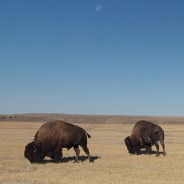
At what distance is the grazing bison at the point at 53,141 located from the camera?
1969 centimetres

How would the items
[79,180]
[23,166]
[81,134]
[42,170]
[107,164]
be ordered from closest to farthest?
1. [79,180]
2. [42,170]
3. [23,166]
4. [107,164]
5. [81,134]

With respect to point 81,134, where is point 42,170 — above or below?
below

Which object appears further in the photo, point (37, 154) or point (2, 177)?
point (37, 154)

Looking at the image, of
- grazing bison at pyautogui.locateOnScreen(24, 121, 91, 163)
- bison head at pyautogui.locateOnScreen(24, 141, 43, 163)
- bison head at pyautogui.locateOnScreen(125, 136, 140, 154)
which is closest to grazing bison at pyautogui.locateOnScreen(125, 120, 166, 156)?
bison head at pyautogui.locateOnScreen(125, 136, 140, 154)

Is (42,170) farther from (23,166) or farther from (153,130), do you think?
(153,130)

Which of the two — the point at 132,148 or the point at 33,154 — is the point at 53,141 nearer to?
the point at 33,154

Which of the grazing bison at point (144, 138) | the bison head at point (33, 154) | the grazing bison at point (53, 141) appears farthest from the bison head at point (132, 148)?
the bison head at point (33, 154)

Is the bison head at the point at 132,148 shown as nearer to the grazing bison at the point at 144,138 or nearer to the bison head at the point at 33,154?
the grazing bison at the point at 144,138

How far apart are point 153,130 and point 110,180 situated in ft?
37.1

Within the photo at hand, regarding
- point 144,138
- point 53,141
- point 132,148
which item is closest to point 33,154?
point 53,141

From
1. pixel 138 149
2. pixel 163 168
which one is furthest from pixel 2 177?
pixel 138 149

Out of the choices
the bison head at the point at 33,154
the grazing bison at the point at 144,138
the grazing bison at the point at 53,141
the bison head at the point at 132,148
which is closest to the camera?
the bison head at the point at 33,154

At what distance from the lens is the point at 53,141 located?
2025cm

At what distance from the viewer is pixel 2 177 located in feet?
50.4
